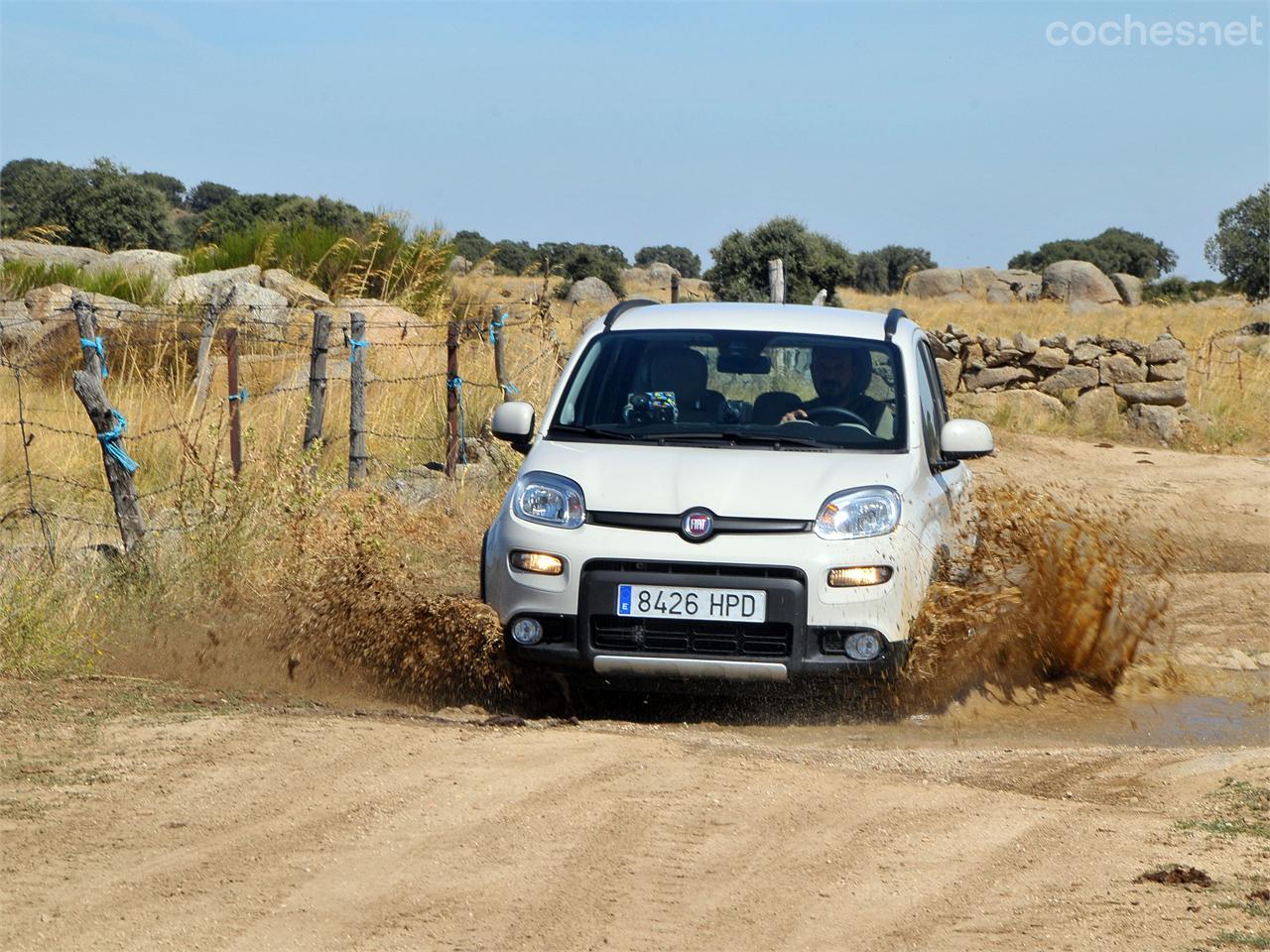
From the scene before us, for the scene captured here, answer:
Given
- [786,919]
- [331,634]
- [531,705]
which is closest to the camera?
[786,919]

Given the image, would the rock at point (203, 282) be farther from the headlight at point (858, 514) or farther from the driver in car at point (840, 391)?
the headlight at point (858, 514)

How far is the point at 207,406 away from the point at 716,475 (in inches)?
308

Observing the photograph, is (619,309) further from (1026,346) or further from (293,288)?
(1026,346)

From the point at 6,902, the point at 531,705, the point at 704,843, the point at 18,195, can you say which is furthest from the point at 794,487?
the point at 18,195

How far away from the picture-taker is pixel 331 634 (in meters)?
7.15

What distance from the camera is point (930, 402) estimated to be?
286 inches

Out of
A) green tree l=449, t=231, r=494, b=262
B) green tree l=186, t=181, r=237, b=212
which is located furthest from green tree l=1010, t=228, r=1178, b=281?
green tree l=186, t=181, r=237, b=212

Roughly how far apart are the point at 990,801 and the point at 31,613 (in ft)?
14.8

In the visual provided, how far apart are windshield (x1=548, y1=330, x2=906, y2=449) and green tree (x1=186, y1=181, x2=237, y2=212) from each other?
77545 millimetres

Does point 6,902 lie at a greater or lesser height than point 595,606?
lesser

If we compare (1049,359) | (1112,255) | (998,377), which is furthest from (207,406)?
(1112,255)

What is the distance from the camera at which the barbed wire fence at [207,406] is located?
352 inches

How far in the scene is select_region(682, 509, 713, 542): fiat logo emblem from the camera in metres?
5.88

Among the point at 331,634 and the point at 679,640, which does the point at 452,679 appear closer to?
the point at 331,634
